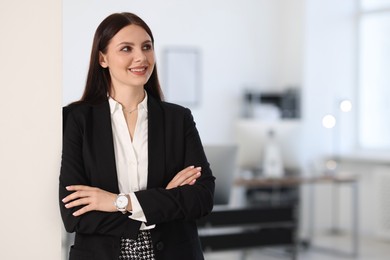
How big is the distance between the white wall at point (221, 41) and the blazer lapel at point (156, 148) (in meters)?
5.06

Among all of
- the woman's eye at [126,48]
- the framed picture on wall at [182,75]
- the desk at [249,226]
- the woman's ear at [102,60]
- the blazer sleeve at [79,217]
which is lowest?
the desk at [249,226]

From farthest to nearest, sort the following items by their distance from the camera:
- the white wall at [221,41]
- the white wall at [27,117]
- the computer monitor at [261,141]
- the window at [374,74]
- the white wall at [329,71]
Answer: the white wall at [329,71], the window at [374,74], the white wall at [221,41], the computer monitor at [261,141], the white wall at [27,117]

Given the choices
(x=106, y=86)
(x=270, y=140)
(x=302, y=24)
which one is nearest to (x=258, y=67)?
(x=302, y=24)

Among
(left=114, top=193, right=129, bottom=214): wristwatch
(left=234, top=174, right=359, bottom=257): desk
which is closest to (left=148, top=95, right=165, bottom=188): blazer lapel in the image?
(left=114, top=193, right=129, bottom=214): wristwatch

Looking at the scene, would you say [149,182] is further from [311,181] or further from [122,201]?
[311,181]

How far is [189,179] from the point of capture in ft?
7.11

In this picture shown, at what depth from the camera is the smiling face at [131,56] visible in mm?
2127

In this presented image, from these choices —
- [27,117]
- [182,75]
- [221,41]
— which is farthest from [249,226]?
[27,117]

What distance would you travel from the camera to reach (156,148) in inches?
84.7

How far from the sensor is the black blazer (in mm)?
2057

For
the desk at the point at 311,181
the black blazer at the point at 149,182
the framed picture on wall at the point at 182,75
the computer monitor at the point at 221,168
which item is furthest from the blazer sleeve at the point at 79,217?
the framed picture on wall at the point at 182,75

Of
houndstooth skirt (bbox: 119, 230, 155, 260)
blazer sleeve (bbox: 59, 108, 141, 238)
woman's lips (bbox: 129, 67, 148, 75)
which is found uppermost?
woman's lips (bbox: 129, 67, 148, 75)

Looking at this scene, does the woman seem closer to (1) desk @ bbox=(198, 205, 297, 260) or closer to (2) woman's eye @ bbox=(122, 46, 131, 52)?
(2) woman's eye @ bbox=(122, 46, 131, 52)

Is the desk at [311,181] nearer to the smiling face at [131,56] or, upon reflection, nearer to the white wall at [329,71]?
Answer: the white wall at [329,71]
